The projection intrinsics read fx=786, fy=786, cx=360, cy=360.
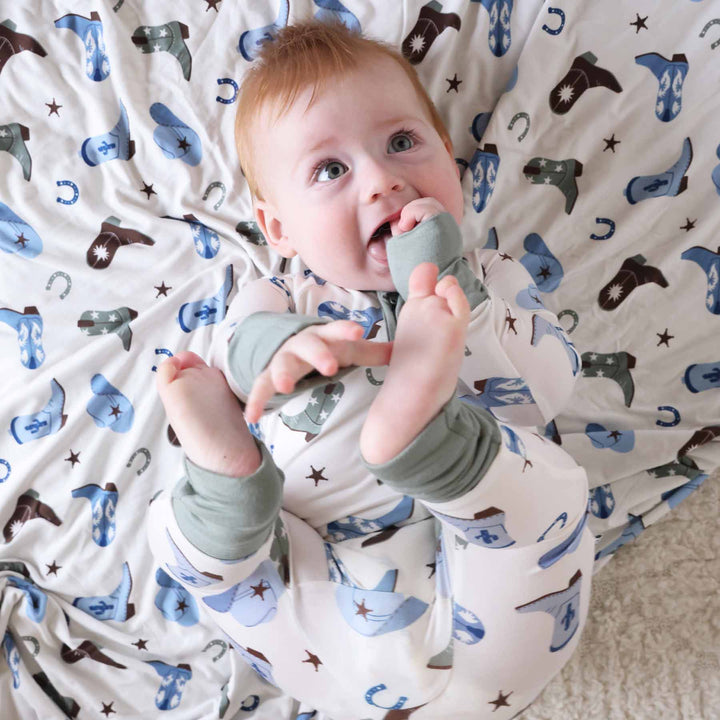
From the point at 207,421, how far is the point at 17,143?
0.71 metres

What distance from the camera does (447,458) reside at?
68cm

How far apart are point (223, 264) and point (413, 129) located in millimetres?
397

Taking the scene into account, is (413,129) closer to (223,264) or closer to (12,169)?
(223,264)

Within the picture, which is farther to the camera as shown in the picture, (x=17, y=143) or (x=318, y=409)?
(x=17, y=143)

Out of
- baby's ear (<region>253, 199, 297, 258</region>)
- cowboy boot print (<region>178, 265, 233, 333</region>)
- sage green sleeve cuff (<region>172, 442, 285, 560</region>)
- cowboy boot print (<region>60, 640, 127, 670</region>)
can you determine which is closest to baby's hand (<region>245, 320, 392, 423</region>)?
sage green sleeve cuff (<region>172, 442, 285, 560</region>)

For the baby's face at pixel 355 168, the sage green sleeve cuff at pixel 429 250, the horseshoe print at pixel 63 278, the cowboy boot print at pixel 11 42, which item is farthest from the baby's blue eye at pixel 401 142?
the cowboy boot print at pixel 11 42

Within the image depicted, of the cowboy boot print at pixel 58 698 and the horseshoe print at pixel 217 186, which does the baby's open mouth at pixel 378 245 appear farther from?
the cowboy boot print at pixel 58 698

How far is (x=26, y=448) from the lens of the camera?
3.57ft

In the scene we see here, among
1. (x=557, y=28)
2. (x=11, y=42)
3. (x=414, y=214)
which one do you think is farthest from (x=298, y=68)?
(x=11, y=42)

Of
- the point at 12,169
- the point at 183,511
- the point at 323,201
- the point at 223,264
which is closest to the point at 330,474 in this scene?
the point at 183,511

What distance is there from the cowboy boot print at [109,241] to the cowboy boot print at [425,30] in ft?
1.54

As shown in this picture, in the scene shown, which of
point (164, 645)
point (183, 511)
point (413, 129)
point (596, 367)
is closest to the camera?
point (183, 511)

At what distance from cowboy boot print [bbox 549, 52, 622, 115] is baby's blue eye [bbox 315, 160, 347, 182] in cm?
45

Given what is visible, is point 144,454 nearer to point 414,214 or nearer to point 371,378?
point 371,378
